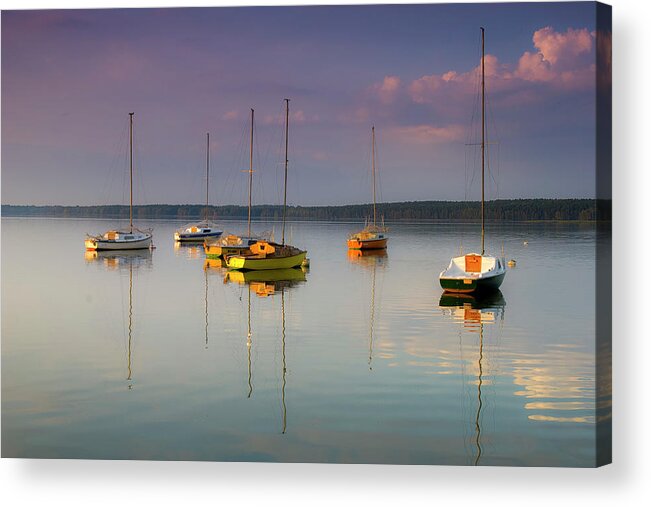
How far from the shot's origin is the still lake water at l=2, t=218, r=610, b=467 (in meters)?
8.98

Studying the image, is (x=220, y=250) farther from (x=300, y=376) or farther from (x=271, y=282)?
(x=300, y=376)

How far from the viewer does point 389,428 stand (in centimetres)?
939

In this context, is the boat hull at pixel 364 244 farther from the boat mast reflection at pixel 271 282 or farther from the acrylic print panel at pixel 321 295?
the acrylic print panel at pixel 321 295

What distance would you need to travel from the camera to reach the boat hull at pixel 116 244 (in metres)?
44.3

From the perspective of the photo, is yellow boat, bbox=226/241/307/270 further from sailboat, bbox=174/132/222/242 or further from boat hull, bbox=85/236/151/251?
sailboat, bbox=174/132/222/242

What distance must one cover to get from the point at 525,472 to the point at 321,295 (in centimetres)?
1481

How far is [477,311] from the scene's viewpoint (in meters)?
19.4

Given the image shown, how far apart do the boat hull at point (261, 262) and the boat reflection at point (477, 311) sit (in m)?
9.26

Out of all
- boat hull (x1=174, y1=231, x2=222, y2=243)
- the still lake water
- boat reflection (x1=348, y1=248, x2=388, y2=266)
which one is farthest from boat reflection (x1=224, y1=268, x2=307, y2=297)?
boat hull (x1=174, y1=231, x2=222, y2=243)

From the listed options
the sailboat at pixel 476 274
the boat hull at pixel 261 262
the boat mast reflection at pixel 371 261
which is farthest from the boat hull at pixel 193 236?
the sailboat at pixel 476 274

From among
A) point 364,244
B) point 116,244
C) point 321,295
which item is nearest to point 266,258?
point 321,295

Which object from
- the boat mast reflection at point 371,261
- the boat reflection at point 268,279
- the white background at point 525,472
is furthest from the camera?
the boat reflection at point 268,279

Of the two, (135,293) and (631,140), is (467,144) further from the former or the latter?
(631,140)

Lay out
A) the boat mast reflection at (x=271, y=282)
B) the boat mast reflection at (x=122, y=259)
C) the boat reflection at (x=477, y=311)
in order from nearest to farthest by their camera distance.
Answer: the boat reflection at (x=477, y=311), the boat mast reflection at (x=271, y=282), the boat mast reflection at (x=122, y=259)
